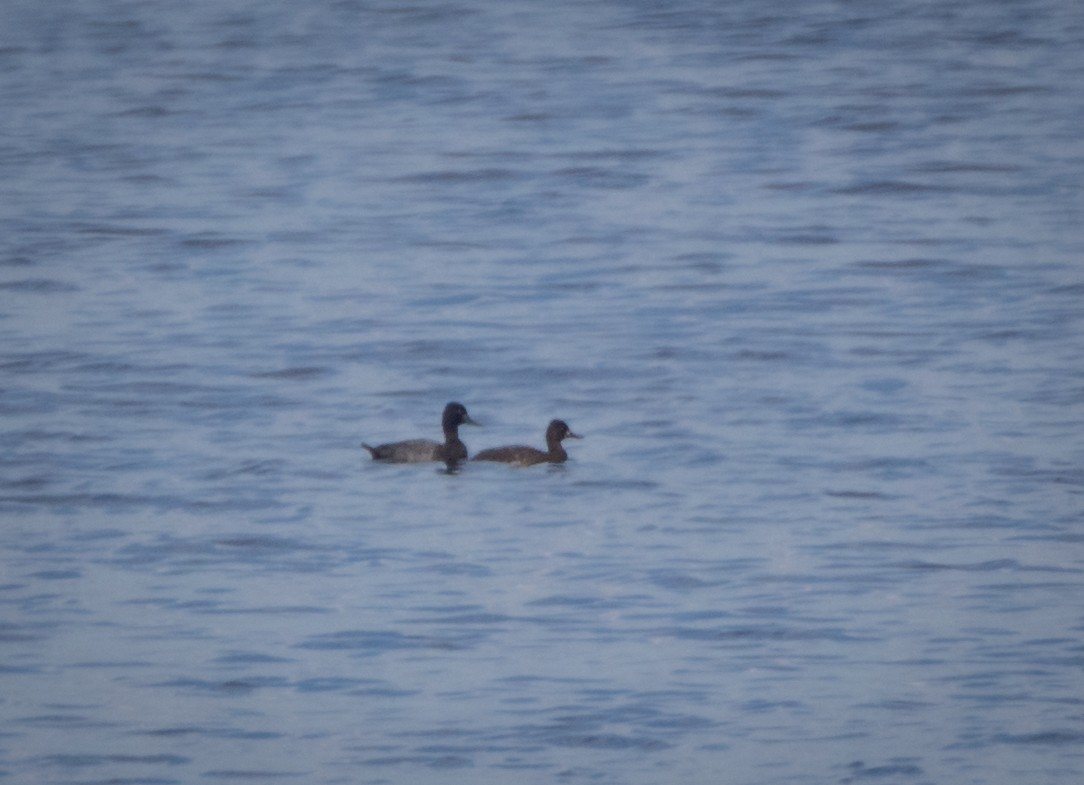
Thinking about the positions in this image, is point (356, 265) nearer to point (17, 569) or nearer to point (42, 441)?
point (42, 441)

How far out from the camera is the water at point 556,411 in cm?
747

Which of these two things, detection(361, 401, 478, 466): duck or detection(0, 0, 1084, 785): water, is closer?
detection(0, 0, 1084, 785): water

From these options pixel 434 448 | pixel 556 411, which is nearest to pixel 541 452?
pixel 434 448

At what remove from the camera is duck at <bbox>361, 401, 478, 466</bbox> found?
11484 mm

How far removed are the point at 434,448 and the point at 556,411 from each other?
50.9 inches

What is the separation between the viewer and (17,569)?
938cm

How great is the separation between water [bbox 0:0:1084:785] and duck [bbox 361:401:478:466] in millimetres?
127

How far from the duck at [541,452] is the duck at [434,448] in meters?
0.16

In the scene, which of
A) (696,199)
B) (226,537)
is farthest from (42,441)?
(696,199)

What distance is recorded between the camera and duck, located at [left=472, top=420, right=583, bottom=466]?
37.6ft

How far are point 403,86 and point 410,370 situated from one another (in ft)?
42.3

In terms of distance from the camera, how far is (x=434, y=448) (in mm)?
11609

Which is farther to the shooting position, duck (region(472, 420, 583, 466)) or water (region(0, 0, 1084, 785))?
duck (region(472, 420, 583, 466))

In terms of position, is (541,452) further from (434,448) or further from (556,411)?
(556,411)
